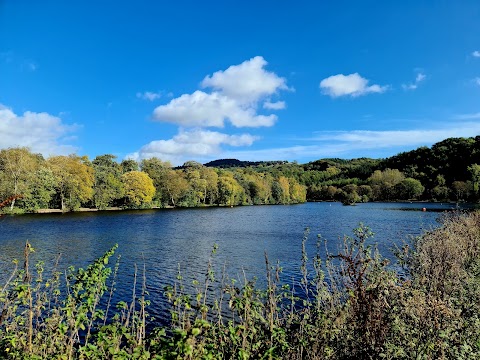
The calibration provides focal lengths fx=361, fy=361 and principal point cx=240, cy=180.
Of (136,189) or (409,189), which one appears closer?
(136,189)

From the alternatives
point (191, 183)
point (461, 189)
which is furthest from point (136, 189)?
point (461, 189)

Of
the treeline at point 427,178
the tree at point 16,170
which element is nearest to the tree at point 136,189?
the tree at point 16,170

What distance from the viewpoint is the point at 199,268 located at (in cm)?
2361

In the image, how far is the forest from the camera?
236ft

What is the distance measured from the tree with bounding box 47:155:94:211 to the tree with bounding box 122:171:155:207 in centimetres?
1145

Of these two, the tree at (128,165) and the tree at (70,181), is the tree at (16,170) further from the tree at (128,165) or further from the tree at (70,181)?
the tree at (128,165)

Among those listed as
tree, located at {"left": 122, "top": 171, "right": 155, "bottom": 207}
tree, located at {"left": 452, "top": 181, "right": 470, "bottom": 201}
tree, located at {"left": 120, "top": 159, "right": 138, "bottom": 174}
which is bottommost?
tree, located at {"left": 452, "top": 181, "right": 470, "bottom": 201}

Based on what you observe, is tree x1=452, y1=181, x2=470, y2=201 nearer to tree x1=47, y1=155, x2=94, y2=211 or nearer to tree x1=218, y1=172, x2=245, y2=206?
tree x1=218, y1=172, x2=245, y2=206

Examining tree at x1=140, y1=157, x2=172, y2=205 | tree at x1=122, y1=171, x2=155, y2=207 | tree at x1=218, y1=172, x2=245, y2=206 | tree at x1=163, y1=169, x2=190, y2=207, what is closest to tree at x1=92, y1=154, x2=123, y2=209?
tree at x1=122, y1=171, x2=155, y2=207

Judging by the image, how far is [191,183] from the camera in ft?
362

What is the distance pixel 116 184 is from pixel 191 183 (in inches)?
969

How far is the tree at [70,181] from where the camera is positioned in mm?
77625

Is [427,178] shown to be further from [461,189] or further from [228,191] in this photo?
[228,191]

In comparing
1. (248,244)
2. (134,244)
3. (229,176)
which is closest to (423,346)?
(248,244)
